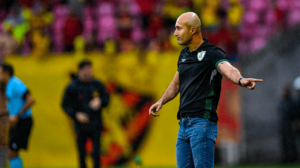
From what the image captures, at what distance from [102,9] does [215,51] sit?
8.74m

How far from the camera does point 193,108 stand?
4348mm

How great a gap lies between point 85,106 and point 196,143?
436cm

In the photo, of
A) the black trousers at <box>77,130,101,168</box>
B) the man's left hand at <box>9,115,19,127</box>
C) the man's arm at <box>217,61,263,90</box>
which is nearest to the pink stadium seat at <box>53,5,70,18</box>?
the man's left hand at <box>9,115,19,127</box>

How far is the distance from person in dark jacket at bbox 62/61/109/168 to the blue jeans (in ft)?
11.9

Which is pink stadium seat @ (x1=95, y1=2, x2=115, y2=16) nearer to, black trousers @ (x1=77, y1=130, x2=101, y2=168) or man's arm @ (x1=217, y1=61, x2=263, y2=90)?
black trousers @ (x1=77, y1=130, x2=101, y2=168)

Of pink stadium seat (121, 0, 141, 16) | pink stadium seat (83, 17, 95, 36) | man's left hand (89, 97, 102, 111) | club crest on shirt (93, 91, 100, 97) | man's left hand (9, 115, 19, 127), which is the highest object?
pink stadium seat (121, 0, 141, 16)

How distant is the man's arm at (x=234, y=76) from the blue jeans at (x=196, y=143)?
52 cm

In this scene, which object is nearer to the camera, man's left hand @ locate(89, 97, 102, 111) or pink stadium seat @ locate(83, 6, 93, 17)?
man's left hand @ locate(89, 97, 102, 111)

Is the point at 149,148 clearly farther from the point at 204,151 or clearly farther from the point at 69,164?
the point at 204,151

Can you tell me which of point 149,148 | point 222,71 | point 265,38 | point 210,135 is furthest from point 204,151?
point 265,38

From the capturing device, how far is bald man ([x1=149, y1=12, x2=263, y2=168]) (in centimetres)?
424

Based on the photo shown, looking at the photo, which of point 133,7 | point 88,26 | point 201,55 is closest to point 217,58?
point 201,55

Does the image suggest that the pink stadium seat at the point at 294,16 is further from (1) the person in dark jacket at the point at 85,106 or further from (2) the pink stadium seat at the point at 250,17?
(1) the person in dark jacket at the point at 85,106

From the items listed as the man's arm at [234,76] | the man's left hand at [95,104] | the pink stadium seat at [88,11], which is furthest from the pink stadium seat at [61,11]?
the man's arm at [234,76]
